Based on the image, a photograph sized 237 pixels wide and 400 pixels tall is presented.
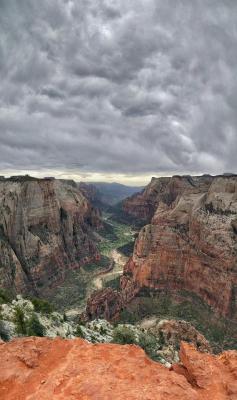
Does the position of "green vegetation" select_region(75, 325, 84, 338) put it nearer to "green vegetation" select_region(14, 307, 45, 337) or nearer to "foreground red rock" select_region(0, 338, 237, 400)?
"green vegetation" select_region(14, 307, 45, 337)

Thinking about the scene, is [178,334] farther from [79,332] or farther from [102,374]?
[102,374]

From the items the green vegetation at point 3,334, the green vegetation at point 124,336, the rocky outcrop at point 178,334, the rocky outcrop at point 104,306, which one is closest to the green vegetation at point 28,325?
the green vegetation at point 3,334

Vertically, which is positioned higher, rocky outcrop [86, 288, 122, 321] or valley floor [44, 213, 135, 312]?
rocky outcrop [86, 288, 122, 321]

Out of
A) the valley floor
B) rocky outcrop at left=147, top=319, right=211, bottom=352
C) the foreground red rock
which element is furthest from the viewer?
the valley floor

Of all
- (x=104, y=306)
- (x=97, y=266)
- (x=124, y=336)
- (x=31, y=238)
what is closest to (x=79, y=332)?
(x=124, y=336)

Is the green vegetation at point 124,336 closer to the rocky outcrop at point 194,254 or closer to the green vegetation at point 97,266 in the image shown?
the rocky outcrop at point 194,254

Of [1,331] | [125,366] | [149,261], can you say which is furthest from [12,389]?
[149,261]

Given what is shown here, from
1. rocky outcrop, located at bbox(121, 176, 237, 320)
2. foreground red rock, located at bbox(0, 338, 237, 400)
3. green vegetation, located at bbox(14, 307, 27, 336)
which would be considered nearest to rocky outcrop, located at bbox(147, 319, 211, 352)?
rocky outcrop, located at bbox(121, 176, 237, 320)
